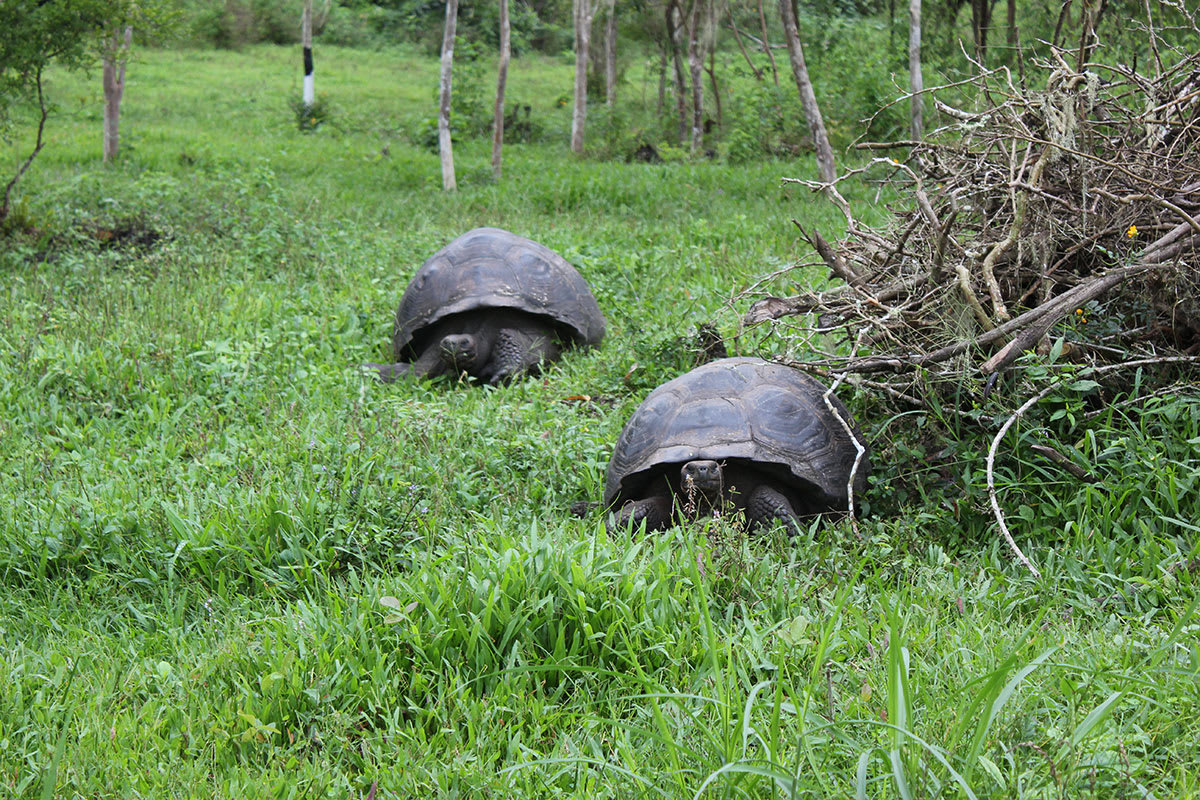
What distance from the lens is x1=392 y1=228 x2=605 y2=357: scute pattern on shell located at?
21.4 feet

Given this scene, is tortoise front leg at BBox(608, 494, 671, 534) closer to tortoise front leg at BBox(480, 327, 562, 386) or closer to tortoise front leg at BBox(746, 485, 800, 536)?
tortoise front leg at BBox(746, 485, 800, 536)

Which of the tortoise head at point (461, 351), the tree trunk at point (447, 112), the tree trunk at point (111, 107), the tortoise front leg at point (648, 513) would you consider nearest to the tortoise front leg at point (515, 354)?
the tortoise head at point (461, 351)

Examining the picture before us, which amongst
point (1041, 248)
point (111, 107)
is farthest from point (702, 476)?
point (111, 107)

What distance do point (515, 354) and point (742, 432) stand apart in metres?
2.85

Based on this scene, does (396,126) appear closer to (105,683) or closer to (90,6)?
(90,6)

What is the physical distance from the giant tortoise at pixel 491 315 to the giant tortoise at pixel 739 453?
2345 mm

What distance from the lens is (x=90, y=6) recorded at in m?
9.12

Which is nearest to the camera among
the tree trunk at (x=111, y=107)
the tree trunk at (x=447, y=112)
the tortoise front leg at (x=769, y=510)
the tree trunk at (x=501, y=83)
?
the tortoise front leg at (x=769, y=510)

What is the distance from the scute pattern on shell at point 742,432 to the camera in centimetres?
A: 388

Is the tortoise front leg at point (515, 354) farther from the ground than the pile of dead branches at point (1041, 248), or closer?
closer

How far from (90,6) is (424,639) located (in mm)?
8609

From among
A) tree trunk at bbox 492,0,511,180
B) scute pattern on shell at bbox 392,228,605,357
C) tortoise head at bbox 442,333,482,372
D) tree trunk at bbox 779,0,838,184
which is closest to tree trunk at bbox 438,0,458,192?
tree trunk at bbox 492,0,511,180

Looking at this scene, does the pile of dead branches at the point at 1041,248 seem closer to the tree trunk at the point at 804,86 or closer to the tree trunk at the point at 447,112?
the tree trunk at the point at 804,86

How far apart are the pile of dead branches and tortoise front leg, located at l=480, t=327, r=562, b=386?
6.67 feet
